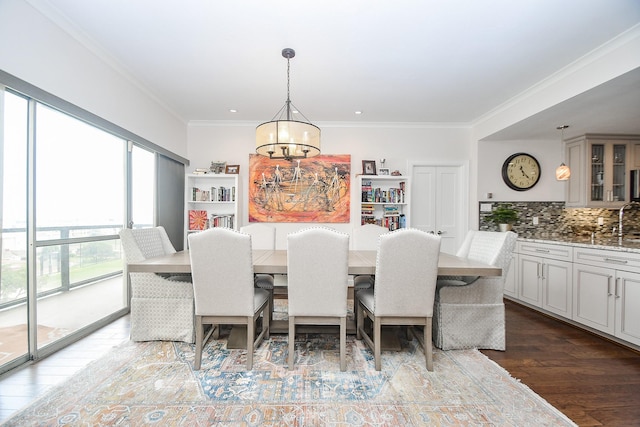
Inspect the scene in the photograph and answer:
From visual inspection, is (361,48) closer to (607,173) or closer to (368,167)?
(368,167)

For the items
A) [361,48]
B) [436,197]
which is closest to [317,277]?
[361,48]

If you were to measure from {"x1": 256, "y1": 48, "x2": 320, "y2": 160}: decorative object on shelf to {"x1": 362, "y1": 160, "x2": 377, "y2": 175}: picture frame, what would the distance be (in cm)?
188

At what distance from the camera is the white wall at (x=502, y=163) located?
4320 millimetres

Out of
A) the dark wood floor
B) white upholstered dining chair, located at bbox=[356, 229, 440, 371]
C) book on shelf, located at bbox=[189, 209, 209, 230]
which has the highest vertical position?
book on shelf, located at bbox=[189, 209, 209, 230]

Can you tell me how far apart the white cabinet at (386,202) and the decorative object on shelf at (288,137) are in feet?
6.10

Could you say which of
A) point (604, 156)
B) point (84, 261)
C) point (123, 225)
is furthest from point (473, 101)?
point (84, 261)

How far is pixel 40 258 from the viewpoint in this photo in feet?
7.17

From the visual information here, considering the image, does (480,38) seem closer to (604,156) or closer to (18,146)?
(604,156)

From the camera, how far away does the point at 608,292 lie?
2.57 metres

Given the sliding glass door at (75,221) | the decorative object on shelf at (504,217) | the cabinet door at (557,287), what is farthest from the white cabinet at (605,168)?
the sliding glass door at (75,221)

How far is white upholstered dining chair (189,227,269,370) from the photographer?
1.90 meters

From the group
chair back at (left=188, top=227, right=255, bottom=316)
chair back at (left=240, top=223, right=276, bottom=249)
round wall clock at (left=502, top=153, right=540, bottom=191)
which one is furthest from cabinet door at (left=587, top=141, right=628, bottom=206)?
chair back at (left=188, top=227, right=255, bottom=316)

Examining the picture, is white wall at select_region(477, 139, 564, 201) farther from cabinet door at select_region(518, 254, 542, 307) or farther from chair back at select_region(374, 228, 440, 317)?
chair back at select_region(374, 228, 440, 317)

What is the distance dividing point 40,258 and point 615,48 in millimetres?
4785
